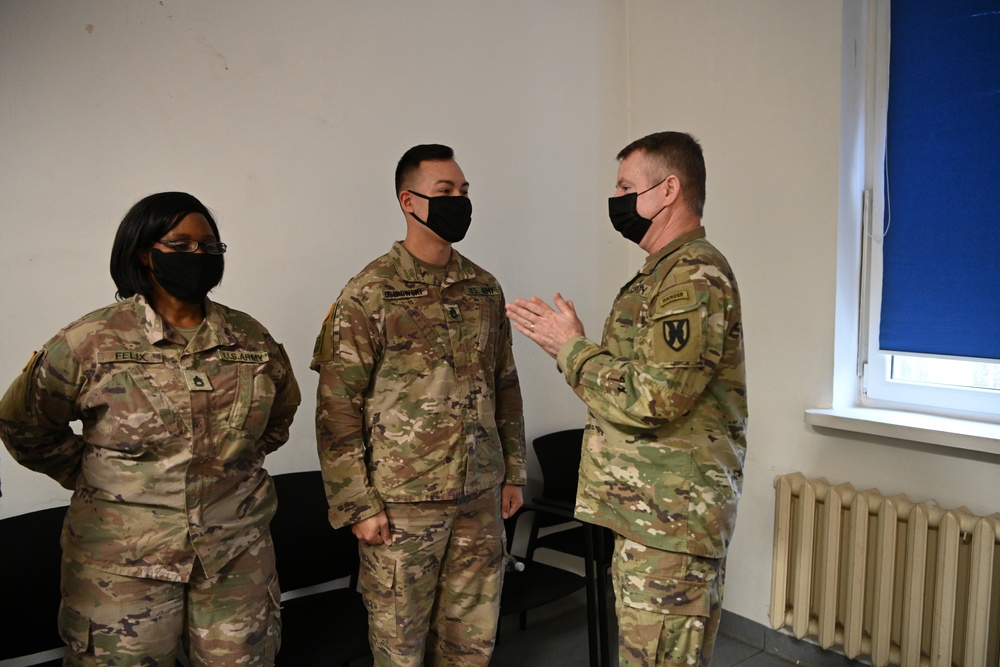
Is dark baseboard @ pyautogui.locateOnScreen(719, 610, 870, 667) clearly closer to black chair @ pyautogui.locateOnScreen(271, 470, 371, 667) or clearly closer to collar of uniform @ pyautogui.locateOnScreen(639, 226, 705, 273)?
black chair @ pyautogui.locateOnScreen(271, 470, 371, 667)

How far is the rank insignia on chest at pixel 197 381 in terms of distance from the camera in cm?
174

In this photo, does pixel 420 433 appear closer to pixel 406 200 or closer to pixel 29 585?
pixel 406 200

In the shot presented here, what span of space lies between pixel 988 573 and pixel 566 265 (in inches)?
77.3

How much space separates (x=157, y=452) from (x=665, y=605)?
1.21 m

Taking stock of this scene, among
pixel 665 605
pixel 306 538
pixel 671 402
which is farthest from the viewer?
pixel 306 538

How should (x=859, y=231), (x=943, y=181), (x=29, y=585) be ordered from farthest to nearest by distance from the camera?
(x=859, y=231)
(x=943, y=181)
(x=29, y=585)

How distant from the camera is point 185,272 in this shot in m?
1.76

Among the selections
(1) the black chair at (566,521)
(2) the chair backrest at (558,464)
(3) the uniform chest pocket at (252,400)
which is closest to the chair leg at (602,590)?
(1) the black chair at (566,521)

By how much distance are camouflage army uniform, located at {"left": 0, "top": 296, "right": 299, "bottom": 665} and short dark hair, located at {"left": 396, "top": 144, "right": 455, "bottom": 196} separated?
2.34 ft

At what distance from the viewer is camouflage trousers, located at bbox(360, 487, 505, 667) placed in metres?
2.10

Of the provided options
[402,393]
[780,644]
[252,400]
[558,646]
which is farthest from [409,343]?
[780,644]

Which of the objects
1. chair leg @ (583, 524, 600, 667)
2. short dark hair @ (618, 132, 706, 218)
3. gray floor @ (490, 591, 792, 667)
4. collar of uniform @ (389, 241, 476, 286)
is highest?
short dark hair @ (618, 132, 706, 218)

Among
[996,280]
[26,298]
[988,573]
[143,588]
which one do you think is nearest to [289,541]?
[143,588]

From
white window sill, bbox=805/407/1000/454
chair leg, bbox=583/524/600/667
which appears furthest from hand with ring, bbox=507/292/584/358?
white window sill, bbox=805/407/1000/454
